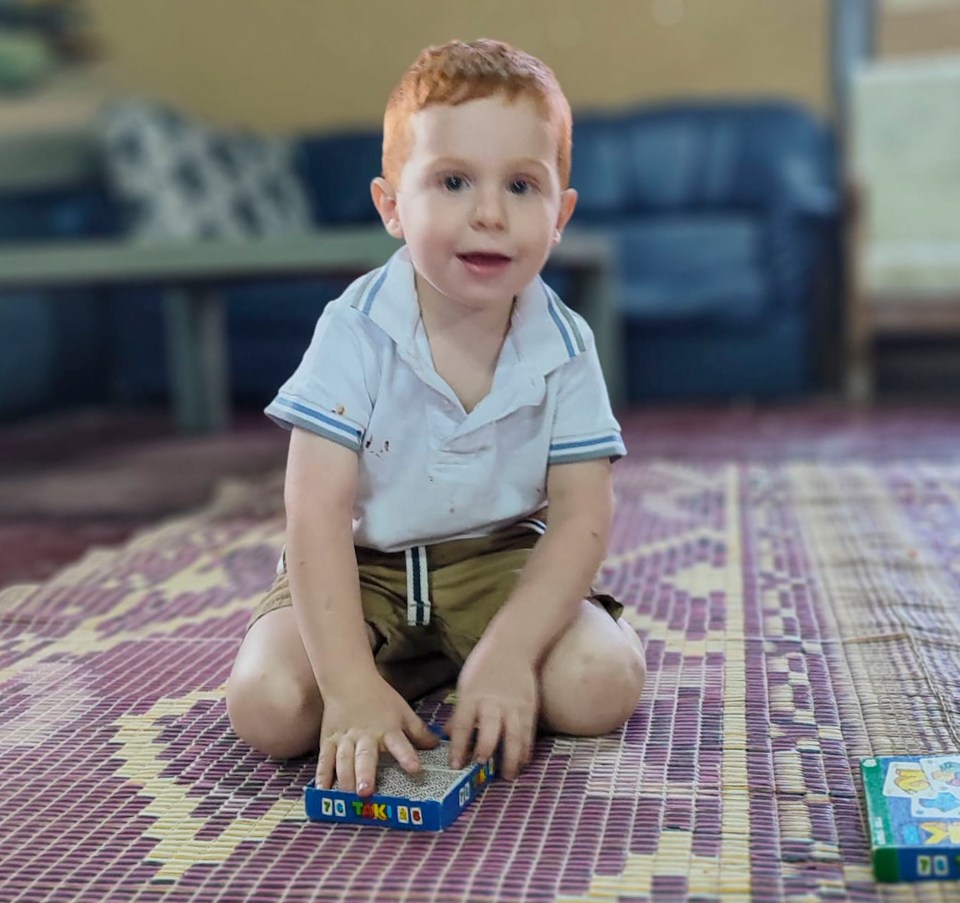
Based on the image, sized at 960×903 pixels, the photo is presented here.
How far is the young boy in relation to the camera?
81 centimetres

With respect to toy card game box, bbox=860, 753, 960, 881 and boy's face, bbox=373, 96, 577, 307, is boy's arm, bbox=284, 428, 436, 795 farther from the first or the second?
toy card game box, bbox=860, 753, 960, 881

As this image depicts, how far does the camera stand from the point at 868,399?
3.14m

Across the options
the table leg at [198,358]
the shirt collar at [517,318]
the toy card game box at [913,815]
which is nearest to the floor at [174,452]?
the table leg at [198,358]

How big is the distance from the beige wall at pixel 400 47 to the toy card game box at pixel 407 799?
10.4 feet

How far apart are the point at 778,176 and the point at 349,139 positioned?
3.91ft

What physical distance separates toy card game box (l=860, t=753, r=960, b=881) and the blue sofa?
242 centimetres

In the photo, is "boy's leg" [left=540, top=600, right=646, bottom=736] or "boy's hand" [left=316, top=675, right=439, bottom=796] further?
"boy's leg" [left=540, top=600, right=646, bottom=736]

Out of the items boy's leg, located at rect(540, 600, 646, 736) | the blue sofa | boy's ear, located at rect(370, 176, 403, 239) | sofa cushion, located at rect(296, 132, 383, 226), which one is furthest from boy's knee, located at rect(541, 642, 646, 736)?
sofa cushion, located at rect(296, 132, 383, 226)

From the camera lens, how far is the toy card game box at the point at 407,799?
717 mm

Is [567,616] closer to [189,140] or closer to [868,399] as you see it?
[868,399]

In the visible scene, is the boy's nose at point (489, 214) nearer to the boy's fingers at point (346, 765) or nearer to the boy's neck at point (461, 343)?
the boy's neck at point (461, 343)

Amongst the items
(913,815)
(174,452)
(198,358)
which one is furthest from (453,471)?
(198,358)

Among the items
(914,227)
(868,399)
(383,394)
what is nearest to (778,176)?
(914,227)

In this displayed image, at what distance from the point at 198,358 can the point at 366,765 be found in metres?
2.26
